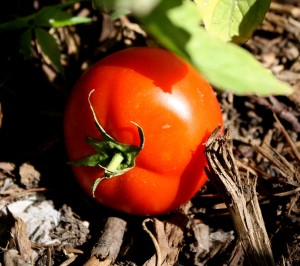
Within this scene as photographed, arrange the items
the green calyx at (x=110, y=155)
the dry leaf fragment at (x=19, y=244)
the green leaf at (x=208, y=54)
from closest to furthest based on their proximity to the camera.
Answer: the green leaf at (x=208, y=54) < the green calyx at (x=110, y=155) < the dry leaf fragment at (x=19, y=244)

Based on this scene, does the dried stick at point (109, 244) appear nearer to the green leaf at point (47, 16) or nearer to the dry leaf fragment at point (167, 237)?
the dry leaf fragment at point (167, 237)

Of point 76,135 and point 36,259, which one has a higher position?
point 76,135

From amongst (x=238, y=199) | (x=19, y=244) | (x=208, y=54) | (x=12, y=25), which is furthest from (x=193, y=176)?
(x=12, y=25)

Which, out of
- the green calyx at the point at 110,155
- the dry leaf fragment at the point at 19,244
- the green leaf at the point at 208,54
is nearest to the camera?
the green leaf at the point at 208,54

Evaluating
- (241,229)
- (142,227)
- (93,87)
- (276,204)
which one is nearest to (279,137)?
(276,204)

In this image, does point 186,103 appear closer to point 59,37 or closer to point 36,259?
point 36,259

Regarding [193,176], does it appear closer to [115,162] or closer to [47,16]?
[115,162]

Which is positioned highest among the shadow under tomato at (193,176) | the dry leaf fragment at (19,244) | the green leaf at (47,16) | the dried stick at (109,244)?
the green leaf at (47,16)

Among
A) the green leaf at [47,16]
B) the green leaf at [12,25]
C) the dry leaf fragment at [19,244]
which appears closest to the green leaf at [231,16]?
the green leaf at [47,16]
